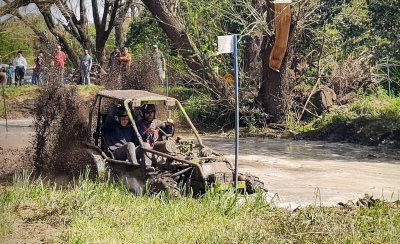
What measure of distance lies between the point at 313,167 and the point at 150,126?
156 inches

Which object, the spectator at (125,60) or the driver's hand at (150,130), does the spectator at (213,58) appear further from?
the driver's hand at (150,130)

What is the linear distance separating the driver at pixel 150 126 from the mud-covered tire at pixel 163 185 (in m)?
1.30

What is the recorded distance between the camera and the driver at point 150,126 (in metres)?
11.8

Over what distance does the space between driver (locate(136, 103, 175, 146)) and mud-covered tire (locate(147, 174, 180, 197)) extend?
1.30 meters

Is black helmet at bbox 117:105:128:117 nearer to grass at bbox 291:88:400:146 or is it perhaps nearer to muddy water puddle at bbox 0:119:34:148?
muddy water puddle at bbox 0:119:34:148

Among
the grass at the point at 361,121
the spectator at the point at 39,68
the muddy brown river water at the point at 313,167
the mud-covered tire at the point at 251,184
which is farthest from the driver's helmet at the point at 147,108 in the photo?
the grass at the point at 361,121

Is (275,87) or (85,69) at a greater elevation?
(85,69)

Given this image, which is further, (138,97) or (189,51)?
(189,51)

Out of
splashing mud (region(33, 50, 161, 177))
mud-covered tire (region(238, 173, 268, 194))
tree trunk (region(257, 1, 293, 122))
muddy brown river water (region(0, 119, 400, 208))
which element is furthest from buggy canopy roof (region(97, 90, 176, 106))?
tree trunk (region(257, 1, 293, 122))

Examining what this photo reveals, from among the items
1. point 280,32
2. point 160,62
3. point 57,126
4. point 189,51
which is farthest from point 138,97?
point 160,62

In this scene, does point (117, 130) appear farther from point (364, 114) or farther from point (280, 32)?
point (364, 114)

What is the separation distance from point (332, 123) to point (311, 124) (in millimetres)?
834

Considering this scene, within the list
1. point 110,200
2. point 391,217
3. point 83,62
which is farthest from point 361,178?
point 83,62

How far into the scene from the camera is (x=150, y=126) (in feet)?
39.1
